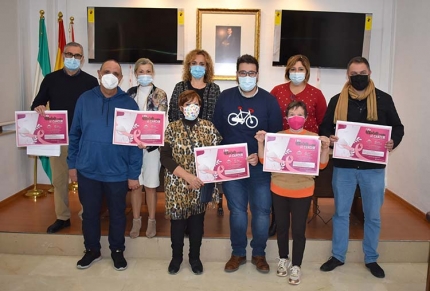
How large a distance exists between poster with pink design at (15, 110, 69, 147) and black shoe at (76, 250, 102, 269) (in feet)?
3.27

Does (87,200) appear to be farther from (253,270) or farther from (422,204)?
(422,204)

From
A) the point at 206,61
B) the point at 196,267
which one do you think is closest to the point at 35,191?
the point at 196,267

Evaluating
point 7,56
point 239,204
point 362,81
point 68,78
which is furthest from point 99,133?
point 7,56

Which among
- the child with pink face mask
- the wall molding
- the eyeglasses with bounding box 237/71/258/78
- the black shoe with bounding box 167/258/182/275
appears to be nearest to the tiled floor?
the wall molding

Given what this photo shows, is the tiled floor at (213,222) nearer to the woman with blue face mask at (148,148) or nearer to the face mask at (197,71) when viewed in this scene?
the woman with blue face mask at (148,148)

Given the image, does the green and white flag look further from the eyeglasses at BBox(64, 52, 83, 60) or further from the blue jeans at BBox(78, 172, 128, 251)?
the blue jeans at BBox(78, 172, 128, 251)

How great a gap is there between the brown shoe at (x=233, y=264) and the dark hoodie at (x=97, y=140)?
1.11m

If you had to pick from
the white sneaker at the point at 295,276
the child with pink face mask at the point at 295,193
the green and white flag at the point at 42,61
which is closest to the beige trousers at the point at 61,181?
the green and white flag at the point at 42,61

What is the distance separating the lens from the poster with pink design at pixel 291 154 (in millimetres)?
2861

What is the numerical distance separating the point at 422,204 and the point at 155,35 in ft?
12.6

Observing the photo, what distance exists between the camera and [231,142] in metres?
3.02

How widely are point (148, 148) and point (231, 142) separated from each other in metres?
0.75

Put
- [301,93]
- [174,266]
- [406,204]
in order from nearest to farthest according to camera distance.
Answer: [174,266] < [301,93] < [406,204]

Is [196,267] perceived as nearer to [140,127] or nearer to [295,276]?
[295,276]
